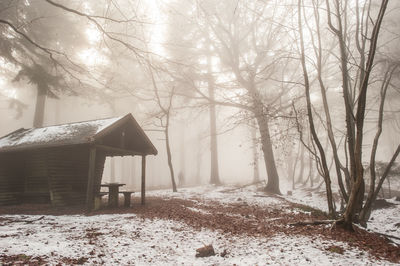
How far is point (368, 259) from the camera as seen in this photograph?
4.69 metres

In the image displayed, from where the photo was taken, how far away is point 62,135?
1086 centimetres

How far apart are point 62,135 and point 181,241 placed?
733 cm

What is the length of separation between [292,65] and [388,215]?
11.6m

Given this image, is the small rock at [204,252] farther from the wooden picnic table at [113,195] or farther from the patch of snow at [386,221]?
the wooden picnic table at [113,195]

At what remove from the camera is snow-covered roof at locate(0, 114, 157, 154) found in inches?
397

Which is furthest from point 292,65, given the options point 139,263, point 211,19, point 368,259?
point 139,263

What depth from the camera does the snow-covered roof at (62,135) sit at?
10078 millimetres

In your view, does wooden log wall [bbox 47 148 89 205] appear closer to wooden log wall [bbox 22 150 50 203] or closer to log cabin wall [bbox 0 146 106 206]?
log cabin wall [bbox 0 146 106 206]

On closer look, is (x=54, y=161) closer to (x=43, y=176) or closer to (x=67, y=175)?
(x=67, y=175)

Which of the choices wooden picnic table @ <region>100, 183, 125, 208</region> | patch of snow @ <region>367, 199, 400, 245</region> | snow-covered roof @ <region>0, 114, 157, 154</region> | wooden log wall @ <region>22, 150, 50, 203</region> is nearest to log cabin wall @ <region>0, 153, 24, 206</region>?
wooden log wall @ <region>22, 150, 50, 203</region>

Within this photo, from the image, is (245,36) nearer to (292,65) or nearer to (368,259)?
(292,65)

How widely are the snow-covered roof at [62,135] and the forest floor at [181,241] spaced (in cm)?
279

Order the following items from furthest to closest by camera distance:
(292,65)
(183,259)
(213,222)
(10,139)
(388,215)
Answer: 1. (292,65)
2. (10,139)
3. (388,215)
4. (213,222)
5. (183,259)

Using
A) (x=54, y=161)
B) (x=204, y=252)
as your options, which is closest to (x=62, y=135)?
(x=54, y=161)
